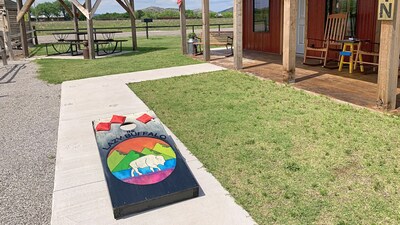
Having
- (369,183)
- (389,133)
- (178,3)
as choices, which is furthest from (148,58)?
(369,183)

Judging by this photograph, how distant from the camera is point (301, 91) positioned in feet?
19.9

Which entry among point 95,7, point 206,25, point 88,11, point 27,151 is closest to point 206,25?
point 206,25

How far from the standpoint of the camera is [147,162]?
2850 mm

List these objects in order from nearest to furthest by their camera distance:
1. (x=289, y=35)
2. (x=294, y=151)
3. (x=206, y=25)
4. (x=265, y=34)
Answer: (x=294, y=151) → (x=289, y=35) → (x=206, y=25) → (x=265, y=34)

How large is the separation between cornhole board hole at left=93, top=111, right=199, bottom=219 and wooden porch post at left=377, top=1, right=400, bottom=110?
10.5ft

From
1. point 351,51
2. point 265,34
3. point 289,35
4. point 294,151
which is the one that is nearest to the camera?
point 294,151

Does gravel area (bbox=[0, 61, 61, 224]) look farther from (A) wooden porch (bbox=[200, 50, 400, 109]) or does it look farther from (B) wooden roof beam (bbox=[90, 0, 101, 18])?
(B) wooden roof beam (bbox=[90, 0, 101, 18])

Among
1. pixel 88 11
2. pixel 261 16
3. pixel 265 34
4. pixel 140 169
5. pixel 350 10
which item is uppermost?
pixel 88 11

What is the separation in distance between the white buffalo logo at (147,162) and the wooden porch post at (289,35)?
4299 millimetres

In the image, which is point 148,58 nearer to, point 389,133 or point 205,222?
point 389,133

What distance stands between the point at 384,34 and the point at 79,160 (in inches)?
159

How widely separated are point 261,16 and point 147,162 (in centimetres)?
962

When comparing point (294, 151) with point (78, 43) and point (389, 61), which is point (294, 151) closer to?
point (389, 61)

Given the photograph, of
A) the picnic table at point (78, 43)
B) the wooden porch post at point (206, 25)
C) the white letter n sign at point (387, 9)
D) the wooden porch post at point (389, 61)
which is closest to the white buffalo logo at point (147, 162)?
the wooden porch post at point (389, 61)
